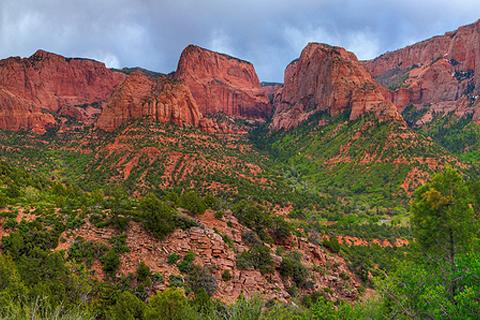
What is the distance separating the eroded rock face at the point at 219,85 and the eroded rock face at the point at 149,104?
4025cm

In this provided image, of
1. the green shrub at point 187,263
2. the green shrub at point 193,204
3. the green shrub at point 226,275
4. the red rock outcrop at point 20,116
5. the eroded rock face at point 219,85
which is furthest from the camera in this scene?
the eroded rock face at point 219,85

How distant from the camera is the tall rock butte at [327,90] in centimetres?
11229

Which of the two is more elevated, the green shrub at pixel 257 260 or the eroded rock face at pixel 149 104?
the eroded rock face at pixel 149 104

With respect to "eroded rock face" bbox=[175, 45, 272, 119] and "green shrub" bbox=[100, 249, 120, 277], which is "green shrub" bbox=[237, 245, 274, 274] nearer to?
"green shrub" bbox=[100, 249, 120, 277]

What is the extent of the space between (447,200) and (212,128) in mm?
98277

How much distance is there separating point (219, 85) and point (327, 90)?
4696 centimetres

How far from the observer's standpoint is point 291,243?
32.3 meters

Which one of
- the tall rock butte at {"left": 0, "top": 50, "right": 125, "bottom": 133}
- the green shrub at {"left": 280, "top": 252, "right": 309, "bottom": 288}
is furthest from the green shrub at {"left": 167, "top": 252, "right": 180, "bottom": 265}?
the tall rock butte at {"left": 0, "top": 50, "right": 125, "bottom": 133}

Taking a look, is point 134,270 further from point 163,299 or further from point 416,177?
point 416,177

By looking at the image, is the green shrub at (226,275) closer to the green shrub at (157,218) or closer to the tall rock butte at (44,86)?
the green shrub at (157,218)

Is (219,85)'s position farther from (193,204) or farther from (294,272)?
(294,272)

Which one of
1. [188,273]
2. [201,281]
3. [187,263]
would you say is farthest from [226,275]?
[187,263]

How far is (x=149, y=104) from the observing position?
9450cm

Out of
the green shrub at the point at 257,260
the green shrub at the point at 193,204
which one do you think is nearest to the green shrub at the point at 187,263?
the green shrub at the point at 257,260
